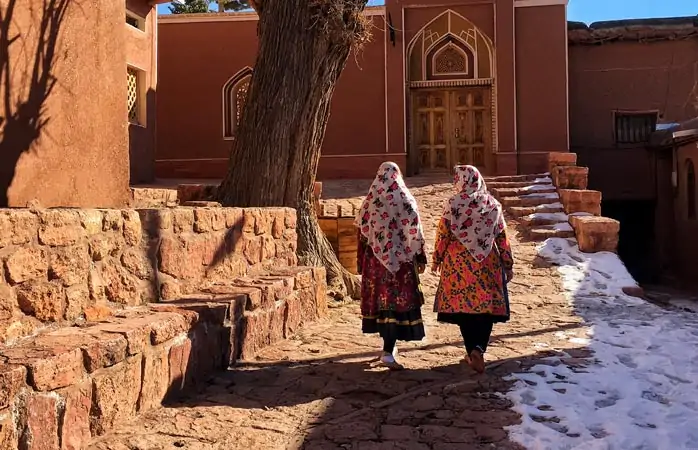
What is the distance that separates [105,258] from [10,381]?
3.84ft

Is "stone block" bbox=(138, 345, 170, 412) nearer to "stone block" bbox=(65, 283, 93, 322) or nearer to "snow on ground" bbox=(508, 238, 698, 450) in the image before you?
"stone block" bbox=(65, 283, 93, 322)

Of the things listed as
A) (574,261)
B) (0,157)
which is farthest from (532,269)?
(0,157)

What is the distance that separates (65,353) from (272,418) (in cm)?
118

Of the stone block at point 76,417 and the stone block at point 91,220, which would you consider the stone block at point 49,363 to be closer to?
the stone block at point 76,417

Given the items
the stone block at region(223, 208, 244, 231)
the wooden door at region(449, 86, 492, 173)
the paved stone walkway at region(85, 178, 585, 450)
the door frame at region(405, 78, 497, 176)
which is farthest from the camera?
the wooden door at region(449, 86, 492, 173)

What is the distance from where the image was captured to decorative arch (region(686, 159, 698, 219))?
1256 centimetres

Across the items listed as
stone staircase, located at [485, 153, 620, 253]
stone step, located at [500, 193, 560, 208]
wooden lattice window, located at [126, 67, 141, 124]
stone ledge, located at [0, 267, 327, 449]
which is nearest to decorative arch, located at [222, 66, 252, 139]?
wooden lattice window, located at [126, 67, 141, 124]

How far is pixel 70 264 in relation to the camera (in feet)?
10.2

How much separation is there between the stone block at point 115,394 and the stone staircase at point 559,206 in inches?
282

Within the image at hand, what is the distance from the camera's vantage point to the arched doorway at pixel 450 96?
1473 centimetres

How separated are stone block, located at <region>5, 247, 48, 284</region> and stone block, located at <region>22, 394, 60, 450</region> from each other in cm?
54

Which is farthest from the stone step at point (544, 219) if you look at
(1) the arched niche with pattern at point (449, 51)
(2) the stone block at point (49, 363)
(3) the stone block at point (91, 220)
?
(2) the stone block at point (49, 363)

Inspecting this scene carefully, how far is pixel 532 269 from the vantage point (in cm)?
859

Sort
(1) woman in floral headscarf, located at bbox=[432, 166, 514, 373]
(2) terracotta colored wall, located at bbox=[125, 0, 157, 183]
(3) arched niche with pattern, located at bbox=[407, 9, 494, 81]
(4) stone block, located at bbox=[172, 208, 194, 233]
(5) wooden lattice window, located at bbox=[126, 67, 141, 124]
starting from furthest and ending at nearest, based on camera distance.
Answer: (3) arched niche with pattern, located at bbox=[407, 9, 494, 81] → (5) wooden lattice window, located at bbox=[126, 67, 141, 124] → (2) terracotta colored wall, located at bbox=[125, 0, 157, 183] → (1) woman in floral headscarf, located at bbox=[432, 166, 514, 373] → (4) stone block, located at bbox=[172, 208, 194, 233]
